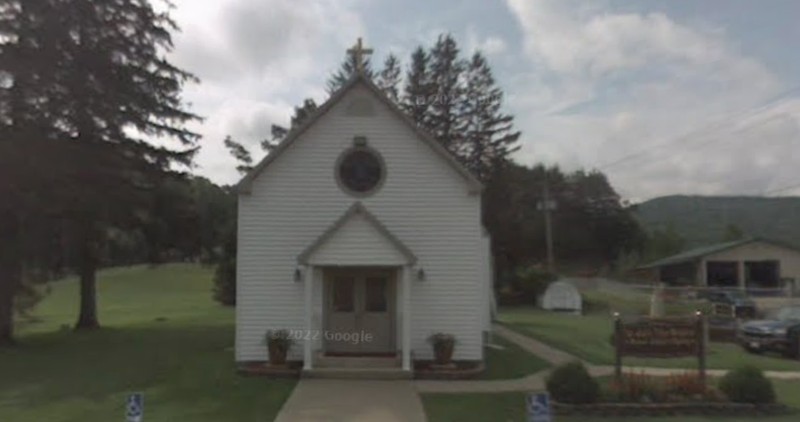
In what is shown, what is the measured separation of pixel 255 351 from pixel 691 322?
32.2 ft

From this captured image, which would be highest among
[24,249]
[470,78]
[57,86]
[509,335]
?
[470,78]

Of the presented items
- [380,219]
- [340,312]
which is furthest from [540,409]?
[340,312]

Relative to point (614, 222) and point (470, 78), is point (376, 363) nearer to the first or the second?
point (470, 78)

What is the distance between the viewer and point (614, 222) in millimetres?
105750

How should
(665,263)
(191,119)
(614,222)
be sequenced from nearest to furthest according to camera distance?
(191,119) → (665,263) → (614,222)

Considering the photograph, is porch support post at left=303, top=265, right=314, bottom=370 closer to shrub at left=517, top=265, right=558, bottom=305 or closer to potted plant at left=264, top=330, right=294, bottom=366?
potted plant at left=264, top=330, right=294, bottom=366

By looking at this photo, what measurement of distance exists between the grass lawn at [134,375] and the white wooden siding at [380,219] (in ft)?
7.29

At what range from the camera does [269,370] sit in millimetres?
19062

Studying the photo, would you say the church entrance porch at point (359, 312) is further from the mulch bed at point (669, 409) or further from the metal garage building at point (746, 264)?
the metal garage building at point (746, 264)

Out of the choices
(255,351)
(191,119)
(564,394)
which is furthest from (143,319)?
(564,394)

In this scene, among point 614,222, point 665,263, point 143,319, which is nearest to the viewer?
point 143,319

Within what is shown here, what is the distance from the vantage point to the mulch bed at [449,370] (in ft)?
62.1

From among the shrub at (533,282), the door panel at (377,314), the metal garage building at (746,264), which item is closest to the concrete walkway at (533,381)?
the door panel at (377,314)

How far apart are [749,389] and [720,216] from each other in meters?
105
